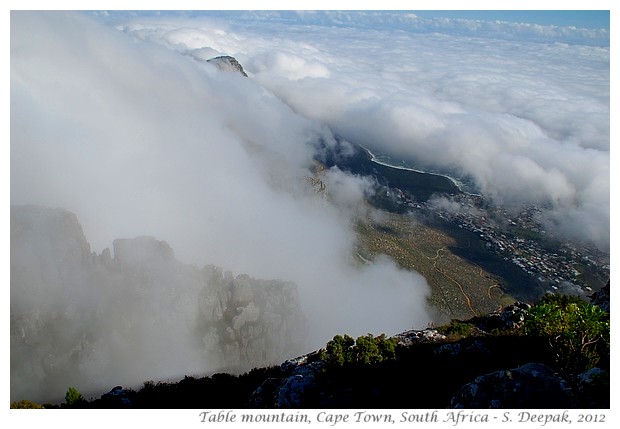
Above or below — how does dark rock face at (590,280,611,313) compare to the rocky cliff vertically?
above

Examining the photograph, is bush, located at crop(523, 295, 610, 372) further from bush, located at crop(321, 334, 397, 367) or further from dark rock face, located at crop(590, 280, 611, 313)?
dark rock face, located at crop(590, 280, 611, 313)

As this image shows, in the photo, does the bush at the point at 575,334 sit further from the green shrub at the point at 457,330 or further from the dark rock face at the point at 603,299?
the dark rock face at the point at 603,299

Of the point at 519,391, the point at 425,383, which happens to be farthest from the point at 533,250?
the point at 519,391

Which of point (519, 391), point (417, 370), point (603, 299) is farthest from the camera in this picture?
point (603, 299)

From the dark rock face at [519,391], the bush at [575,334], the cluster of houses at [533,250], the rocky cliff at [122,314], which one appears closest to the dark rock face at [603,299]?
the bush at [575,334]

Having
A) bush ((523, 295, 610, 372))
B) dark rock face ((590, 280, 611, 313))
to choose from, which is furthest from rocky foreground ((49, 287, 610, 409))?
dark rock face ((590, 280, 611, 313))

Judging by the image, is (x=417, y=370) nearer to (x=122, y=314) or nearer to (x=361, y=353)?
(x=361, y=353)
